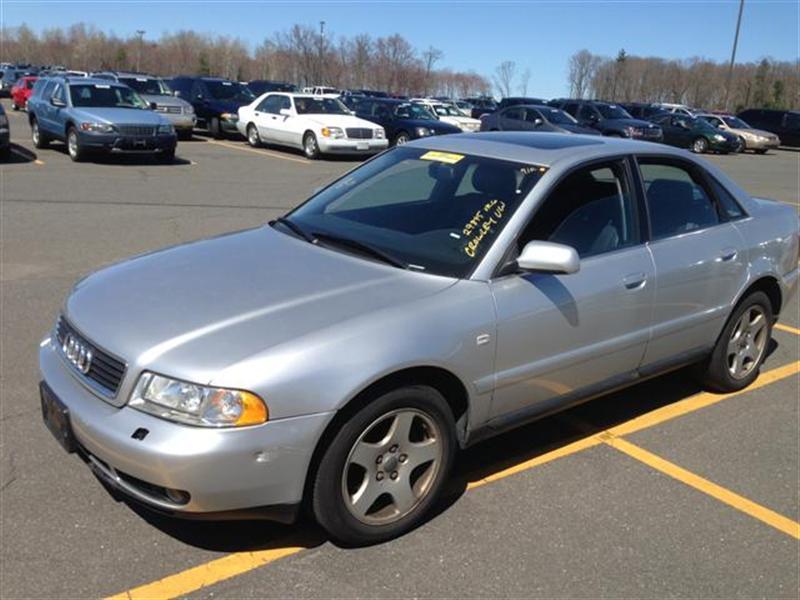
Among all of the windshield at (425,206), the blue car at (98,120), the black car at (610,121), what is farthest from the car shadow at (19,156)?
the black car at (610,121)

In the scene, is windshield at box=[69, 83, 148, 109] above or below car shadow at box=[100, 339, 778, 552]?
above

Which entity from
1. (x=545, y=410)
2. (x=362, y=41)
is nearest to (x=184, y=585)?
(x=545, y=410)

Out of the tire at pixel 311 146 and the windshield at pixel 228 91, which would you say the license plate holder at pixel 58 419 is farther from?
the windshield at pixel 228 91

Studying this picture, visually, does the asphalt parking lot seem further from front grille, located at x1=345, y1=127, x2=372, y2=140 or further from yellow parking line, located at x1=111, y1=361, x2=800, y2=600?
front grille, located at x1=345, y1=127, x2=372, y2=140

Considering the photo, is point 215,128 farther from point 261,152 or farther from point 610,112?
point 610,112

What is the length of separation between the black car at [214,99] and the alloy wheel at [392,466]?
21.2 meters

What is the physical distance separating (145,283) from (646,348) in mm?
2595

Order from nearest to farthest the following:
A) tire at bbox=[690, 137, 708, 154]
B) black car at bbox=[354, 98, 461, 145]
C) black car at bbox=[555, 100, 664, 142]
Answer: black car at bbox=[354, 98, 461, 145] < black car at bbox=[555, 100, 664, 142] < tire at bbox=[690, 137, 708, 154]

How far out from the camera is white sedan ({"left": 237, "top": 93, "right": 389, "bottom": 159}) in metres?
18.8

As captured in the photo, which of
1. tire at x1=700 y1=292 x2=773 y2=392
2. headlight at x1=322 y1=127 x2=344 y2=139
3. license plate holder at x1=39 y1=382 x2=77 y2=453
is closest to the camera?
license plate holder at x1=39 y1=382 x2=77 y2=453

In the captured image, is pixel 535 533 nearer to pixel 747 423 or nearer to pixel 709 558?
pixel 709 558

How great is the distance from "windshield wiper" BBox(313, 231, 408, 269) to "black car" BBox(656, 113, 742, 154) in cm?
2762

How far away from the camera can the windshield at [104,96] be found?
1569 centimetres

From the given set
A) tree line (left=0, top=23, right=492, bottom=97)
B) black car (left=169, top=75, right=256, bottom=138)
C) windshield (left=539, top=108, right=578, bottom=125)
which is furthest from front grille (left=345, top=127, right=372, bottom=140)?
tree line (left=0, top=23, right=492, bottom=97)
